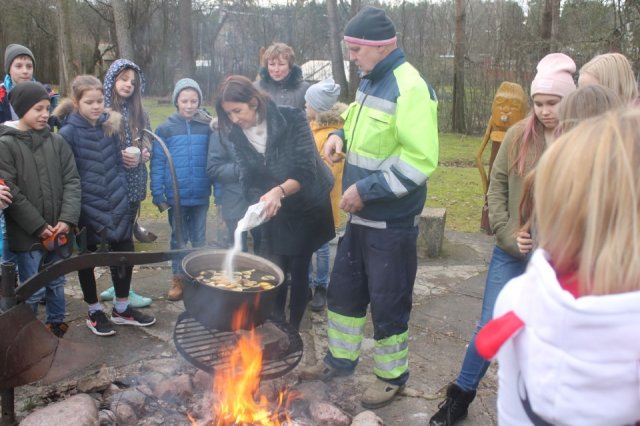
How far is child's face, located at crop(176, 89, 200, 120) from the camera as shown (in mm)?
4727

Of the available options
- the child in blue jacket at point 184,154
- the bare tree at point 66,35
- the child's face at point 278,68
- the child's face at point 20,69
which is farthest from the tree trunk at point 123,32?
the child in blue jacket at point 184,154

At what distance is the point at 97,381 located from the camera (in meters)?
3.26

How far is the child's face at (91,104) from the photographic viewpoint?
13.1ft

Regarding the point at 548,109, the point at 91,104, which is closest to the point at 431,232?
the point at 548,109

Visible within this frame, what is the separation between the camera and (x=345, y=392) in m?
3.51

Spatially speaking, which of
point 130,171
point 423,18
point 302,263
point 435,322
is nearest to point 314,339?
point 302,263

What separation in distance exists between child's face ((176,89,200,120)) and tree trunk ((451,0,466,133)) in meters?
13.5

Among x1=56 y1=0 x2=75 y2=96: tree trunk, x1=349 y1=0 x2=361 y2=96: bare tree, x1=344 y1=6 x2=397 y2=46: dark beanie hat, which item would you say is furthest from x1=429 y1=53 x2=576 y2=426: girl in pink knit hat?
x1=349 y1=0 x2=361 y2=96: bare tree

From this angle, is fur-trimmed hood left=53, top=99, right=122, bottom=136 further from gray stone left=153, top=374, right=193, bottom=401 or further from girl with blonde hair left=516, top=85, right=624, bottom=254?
girl with blonde hair left=516, top=85, right=624, bottom=254

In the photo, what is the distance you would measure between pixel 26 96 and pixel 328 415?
2.67m

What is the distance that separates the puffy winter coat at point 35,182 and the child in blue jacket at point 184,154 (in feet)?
2.99

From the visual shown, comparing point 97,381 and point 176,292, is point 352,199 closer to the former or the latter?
point 97,381

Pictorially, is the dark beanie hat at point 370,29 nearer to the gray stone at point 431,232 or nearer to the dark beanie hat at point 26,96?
the dark beanie hat at point 26,96

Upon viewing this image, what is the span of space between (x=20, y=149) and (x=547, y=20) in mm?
13757
